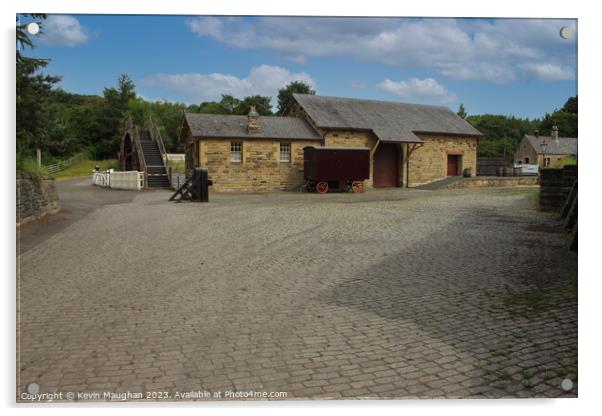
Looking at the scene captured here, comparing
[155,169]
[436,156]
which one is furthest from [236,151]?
[436,156]

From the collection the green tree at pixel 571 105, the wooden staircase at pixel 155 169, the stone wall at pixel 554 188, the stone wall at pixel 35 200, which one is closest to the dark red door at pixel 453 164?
the wooden staircase at pixel 155 169

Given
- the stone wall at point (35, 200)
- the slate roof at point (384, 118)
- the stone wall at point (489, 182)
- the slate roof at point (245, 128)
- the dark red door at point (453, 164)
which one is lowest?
the stone wall at point (35, 200)

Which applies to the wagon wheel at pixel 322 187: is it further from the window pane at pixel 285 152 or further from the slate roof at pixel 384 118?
the slate roof at pixel 384 118

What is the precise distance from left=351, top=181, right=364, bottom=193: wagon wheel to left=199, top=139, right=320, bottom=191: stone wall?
2.75 m

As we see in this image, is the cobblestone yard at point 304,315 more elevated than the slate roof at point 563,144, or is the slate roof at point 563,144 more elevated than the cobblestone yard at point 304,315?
the slate roof at point 563,144

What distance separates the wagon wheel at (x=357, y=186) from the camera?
27.7 meters

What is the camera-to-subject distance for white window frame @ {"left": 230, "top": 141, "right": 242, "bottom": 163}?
2681 cm

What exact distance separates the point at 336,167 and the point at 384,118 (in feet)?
18.1

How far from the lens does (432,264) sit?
23.6 ft

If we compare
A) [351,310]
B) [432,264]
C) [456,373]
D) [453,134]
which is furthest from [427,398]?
[453,134]

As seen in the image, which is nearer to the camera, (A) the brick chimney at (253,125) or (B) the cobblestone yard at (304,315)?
(B) the cobblestone yard at (304,315)

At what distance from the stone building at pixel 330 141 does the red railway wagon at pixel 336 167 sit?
1364 mm

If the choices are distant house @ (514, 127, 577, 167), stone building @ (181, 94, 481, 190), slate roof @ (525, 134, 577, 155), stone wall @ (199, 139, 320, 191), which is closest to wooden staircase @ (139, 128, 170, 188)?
stone building @ (181, 94, 481, 190)

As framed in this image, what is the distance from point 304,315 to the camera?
4785 millimetres
